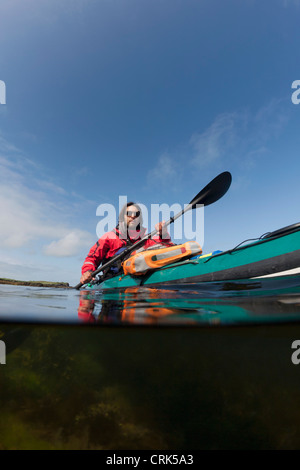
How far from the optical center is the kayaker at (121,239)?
5961 mm

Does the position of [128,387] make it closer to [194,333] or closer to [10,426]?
[194,333]

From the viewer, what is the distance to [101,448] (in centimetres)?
133

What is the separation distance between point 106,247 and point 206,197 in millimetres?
3625

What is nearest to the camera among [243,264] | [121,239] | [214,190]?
[243,264]

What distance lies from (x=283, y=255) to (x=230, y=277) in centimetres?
96

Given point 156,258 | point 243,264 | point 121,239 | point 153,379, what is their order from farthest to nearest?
point 121,239 < point 156,258 < point 243,264 < point 153,379

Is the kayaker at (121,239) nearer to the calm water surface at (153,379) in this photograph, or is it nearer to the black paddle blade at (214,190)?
the black paddle blade at (214,190)

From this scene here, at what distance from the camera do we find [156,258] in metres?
4.56

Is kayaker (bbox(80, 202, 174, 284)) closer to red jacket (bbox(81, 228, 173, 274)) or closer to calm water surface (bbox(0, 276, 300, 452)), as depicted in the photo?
red jacket (bbox(81, 228, 173, 274))

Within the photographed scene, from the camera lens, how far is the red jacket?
20.0 feet

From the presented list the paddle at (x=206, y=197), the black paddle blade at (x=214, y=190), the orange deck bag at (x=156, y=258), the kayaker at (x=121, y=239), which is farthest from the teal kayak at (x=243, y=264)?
the black paddle blade at (x=214, y=190)

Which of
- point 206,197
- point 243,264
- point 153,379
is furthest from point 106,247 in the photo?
point 153,379

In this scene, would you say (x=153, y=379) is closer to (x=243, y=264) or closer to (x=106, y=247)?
(x=243, y=264)

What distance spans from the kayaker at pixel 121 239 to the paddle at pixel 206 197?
274 millimetres
